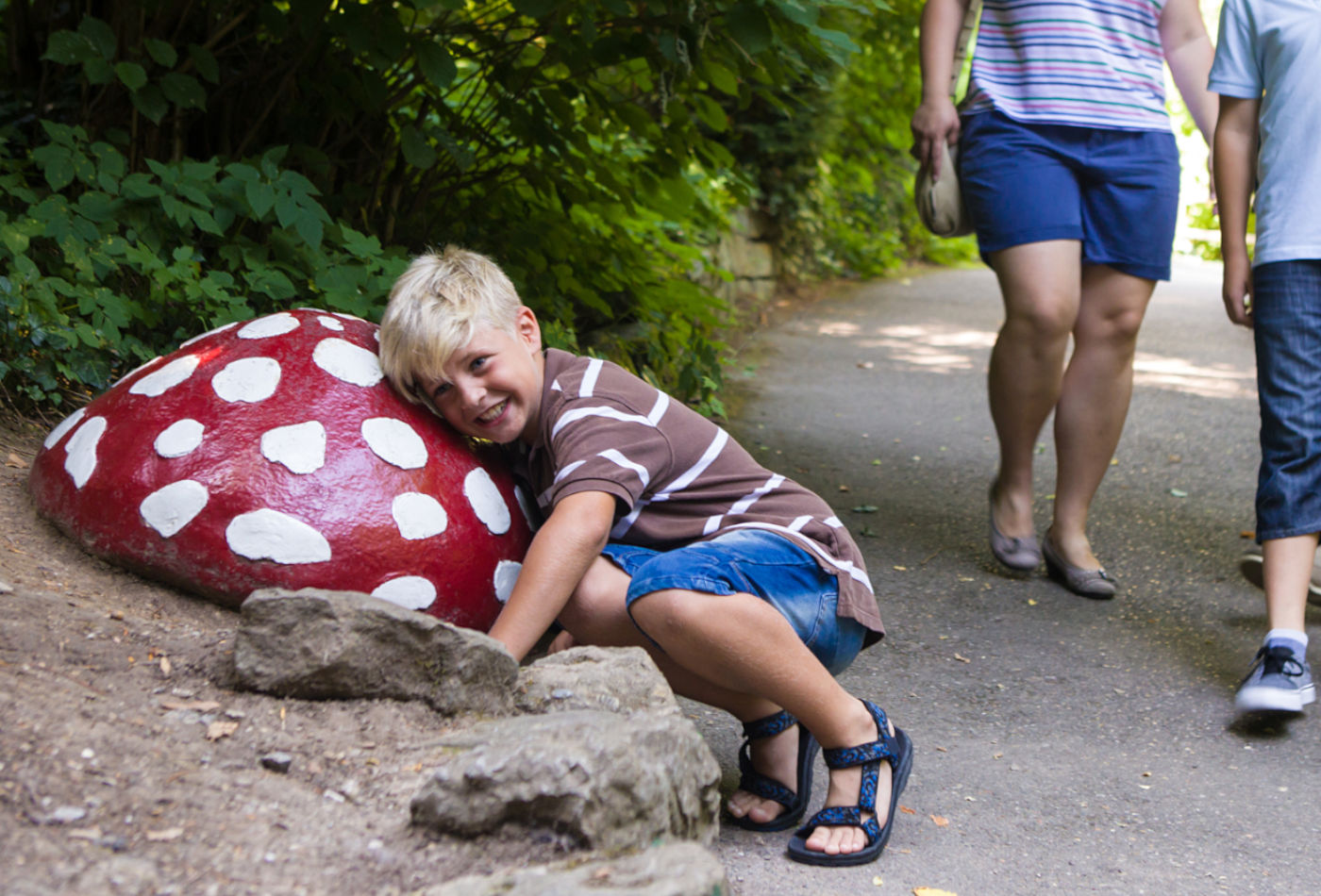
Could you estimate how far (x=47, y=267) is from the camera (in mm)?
3098

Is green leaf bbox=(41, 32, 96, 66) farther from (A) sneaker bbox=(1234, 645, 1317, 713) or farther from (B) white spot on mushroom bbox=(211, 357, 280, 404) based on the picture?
(A) sneaker bbox=(1234, 645, 1317, 713)

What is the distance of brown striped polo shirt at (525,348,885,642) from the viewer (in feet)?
7.20

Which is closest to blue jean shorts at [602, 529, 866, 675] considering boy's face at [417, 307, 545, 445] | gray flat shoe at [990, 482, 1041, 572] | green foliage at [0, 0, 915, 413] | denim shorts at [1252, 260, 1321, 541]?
boy's face at [417, 307, 545, 445]

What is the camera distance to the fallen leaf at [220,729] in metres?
1.74

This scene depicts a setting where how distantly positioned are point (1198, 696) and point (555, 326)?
211 cm

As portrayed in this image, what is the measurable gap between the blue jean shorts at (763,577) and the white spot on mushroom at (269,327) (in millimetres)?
829

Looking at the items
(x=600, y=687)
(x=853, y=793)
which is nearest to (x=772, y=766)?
(x=853, y=793)

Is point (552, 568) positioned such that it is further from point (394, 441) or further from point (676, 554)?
point (394, 441)

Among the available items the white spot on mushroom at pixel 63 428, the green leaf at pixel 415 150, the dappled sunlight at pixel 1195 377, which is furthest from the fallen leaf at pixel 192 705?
the dappled sunlight at pixel 1195 377

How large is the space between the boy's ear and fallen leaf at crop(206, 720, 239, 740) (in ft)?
3.15

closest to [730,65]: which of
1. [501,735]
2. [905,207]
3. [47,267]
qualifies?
[47,267]

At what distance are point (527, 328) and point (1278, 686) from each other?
1.83 meters

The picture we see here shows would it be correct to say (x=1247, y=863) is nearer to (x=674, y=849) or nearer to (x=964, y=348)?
(x=674, y=849)

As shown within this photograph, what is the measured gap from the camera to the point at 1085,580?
347 centimetres
